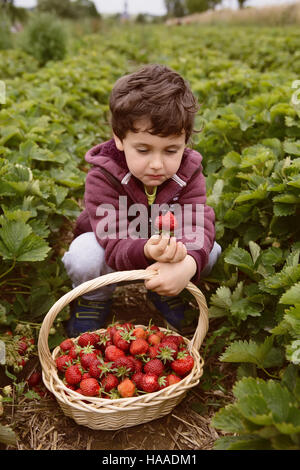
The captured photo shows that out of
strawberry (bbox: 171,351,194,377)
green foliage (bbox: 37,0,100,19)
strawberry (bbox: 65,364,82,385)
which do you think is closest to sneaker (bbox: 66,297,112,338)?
strawberry (bbox: 65,364,82,385)

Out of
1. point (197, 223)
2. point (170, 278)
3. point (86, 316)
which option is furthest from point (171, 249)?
point (86, 316)

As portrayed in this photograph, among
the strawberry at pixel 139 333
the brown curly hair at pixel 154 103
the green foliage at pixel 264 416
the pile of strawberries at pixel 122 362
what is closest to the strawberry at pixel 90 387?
the pile of strawberries at pixel 122 362

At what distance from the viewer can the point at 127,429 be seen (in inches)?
71.9

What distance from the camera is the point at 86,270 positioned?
7.04 feet

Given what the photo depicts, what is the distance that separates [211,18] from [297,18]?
46.3 feet

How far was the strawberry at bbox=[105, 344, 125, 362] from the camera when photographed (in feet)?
5.97

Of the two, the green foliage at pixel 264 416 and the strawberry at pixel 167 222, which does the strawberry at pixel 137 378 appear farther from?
the strawberry at pixel 167 222

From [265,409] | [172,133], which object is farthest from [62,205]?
[265,409]

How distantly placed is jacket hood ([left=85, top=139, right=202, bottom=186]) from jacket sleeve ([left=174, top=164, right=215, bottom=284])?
62mm

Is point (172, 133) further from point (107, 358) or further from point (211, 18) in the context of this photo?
point (211, 18)

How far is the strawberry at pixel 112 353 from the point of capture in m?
1.82

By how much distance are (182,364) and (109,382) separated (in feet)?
1.03

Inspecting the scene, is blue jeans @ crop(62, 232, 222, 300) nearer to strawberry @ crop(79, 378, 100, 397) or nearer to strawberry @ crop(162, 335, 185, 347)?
strawberry @ crop(162, 335, 185, 347)

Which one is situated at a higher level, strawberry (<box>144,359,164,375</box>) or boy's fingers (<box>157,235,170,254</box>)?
boy's fingers (<box>157,235,170,254</box>)
